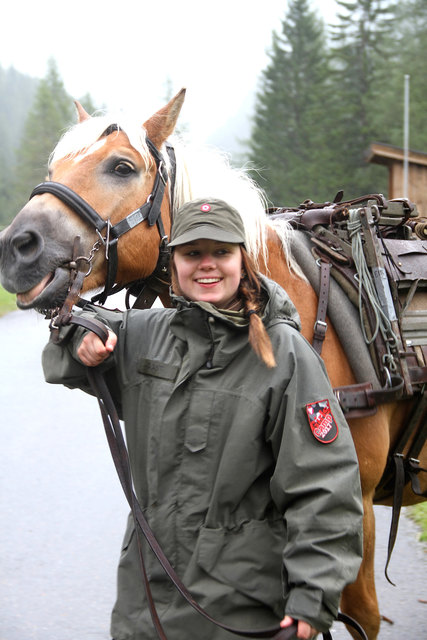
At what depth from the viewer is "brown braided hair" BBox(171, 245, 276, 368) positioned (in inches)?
71.3

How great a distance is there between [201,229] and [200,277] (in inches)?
5.4

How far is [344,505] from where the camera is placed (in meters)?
1.79

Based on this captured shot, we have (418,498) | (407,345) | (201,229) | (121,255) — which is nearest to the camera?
(201,229)

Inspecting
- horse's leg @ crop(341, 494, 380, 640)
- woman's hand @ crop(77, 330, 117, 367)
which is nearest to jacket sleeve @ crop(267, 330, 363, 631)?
woman's hand @ crop(77, 330, 117, 367)

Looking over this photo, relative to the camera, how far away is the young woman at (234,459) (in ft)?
5.84

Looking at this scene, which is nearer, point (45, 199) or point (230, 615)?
point (230, 615)

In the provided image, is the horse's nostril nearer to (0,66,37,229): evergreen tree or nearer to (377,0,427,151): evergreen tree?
(377,0,427,151): evergreen tree

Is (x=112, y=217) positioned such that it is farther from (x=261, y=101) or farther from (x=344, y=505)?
(x=261, y=101)

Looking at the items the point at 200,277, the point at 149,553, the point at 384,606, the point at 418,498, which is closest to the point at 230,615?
the point at 149,553

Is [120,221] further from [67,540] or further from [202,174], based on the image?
[67,540]

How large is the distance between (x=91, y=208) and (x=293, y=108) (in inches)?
1523

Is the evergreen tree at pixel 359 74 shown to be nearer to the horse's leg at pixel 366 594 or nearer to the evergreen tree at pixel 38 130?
the evergreen tree at pixel 38 130

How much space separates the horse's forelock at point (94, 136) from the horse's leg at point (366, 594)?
164 centimetres

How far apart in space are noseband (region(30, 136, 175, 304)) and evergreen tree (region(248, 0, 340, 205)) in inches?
1327
